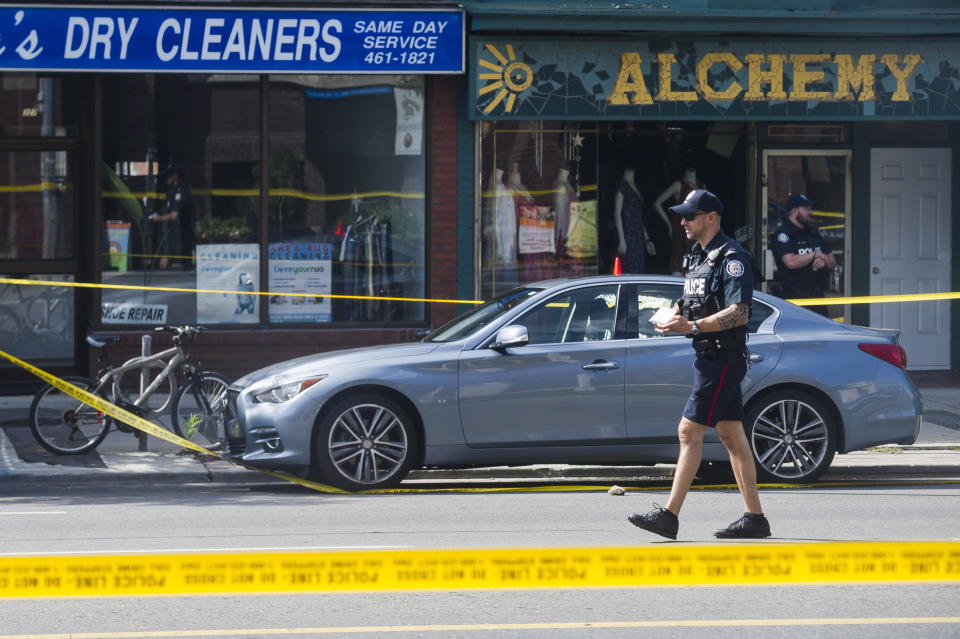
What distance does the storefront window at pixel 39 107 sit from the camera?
49.7ft

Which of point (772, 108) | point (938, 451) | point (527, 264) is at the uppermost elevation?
point (772, 108)

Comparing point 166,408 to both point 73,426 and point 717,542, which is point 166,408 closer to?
point 73,426

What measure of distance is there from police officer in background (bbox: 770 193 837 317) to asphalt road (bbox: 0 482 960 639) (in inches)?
191

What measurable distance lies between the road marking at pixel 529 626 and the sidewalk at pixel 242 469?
4.55 metres

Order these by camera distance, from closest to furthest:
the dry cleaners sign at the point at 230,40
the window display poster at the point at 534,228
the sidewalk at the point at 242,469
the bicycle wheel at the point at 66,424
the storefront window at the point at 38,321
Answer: the sidewalk at the point at 242,469, the bicycle wheel at the point at 66,424, the dry cleaners sign at the point at 230,40, the storefront window at the point at 38,321, the window display poster at the point at 534,228

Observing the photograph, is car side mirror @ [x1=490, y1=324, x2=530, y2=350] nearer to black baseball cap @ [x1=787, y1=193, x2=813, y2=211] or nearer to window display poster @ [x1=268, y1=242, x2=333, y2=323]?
window display poster @ [x1=268, y1=242, x2=333, y2=323]

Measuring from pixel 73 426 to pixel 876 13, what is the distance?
9.08 metres

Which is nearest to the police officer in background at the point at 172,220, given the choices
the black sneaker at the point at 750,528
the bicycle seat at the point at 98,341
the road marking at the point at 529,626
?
the bicycle seat at the point at 98,341

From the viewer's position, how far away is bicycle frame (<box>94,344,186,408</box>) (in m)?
12.0

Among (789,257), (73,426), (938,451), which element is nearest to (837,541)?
(938,451)

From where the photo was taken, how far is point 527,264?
15.9 m

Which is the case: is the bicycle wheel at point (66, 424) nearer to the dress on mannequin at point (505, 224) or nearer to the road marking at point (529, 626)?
the dress on mannequin at point (505, 224)

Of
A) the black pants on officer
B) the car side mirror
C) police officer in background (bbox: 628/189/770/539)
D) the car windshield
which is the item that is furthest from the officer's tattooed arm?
the car windshield

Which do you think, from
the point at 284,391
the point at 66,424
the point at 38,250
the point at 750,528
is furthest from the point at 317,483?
the point at 38,250
